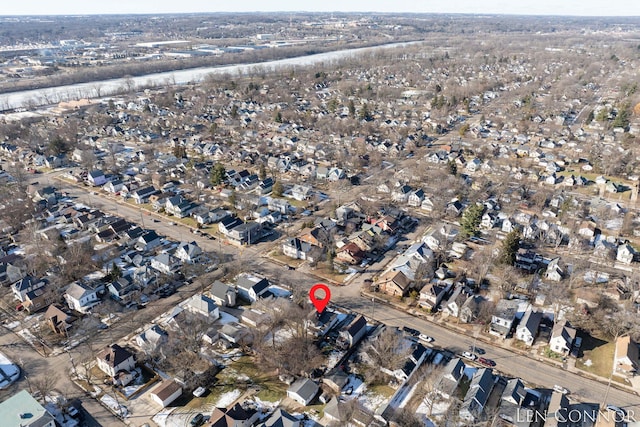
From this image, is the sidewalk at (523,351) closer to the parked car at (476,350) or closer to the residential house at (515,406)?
the parked car at (476,350)

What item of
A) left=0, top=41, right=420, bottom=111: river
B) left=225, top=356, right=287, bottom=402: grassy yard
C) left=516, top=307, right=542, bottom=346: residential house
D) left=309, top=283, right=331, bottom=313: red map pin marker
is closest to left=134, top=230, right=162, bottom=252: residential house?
left=309, top=283, right=331, bottom=313: red map pin marker

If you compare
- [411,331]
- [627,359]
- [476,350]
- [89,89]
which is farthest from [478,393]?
[89,89]

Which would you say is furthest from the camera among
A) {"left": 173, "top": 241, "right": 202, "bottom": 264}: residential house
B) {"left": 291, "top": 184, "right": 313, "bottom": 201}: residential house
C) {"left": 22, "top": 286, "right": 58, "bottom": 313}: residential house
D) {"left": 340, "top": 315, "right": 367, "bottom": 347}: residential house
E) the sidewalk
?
{"left": 291, "top": 184, "right": 313, "bottom": 201}: residential house

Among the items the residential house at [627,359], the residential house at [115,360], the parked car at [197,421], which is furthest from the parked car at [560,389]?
the residential house at [115,360]

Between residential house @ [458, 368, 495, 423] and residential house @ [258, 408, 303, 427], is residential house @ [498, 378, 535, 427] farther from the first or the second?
residential house @ [258, 408, 303, 427]

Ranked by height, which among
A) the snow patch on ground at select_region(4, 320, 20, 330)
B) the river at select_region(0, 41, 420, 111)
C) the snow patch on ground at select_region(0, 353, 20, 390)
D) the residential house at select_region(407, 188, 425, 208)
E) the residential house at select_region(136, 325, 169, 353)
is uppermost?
the river at select_region(0, 41, 420, 111)

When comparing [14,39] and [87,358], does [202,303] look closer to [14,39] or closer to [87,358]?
[87,358]

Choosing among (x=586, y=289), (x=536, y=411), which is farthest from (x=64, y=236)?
(x=586, y=289)

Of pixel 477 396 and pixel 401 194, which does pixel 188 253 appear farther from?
pixel 477 396
